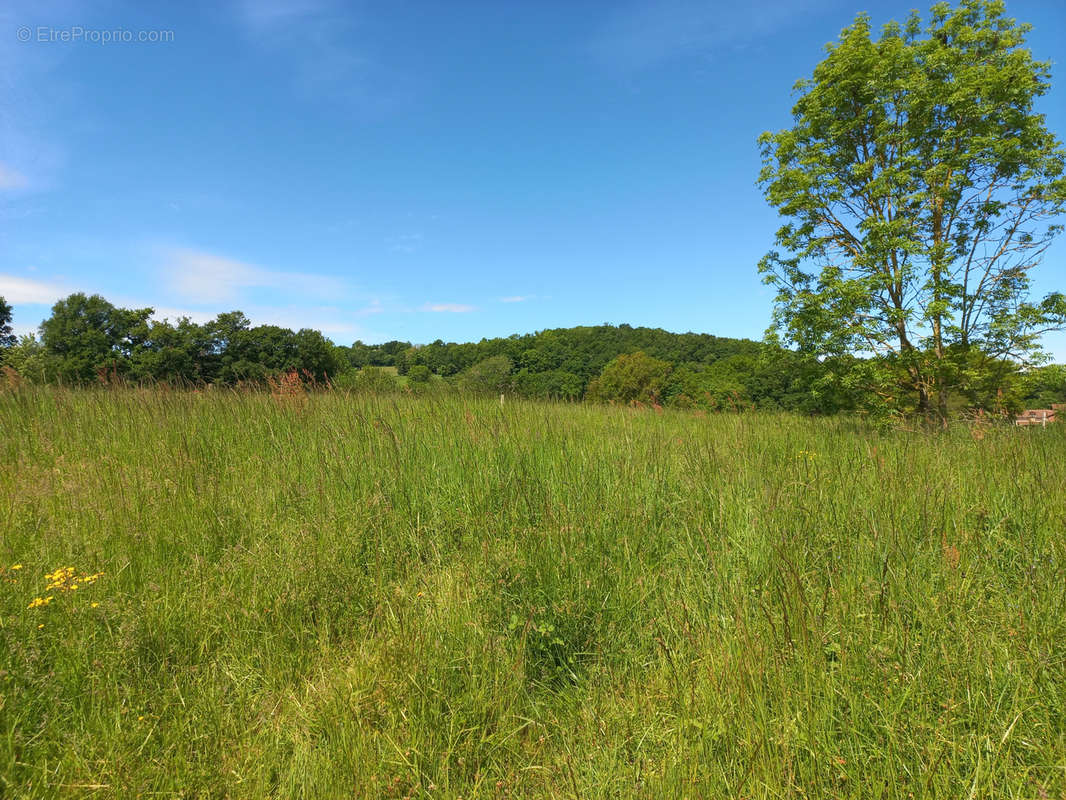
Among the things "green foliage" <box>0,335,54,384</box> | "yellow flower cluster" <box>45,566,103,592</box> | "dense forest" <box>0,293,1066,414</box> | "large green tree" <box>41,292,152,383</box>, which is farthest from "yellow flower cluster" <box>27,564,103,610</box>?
"large green tree" <box>41,292,152,383</box>

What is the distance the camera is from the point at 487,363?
229ft

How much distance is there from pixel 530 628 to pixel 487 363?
6833cm

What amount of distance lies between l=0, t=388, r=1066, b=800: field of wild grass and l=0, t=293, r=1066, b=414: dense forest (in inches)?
137

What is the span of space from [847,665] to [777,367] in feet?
30.8

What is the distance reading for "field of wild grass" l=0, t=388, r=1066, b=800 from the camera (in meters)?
1.60

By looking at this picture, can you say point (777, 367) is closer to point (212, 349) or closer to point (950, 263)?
point (950, 263)

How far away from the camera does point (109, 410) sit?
220 inches

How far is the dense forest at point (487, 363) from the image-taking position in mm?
7816

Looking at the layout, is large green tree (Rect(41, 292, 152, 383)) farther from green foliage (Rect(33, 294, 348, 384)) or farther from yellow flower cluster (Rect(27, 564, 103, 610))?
yellow flower cluster (Rect(27, 564, 103, 610))

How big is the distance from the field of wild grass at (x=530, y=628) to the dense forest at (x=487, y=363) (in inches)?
137

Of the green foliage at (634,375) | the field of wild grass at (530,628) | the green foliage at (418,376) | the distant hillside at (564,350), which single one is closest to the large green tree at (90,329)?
the distant hillside at (564,350)

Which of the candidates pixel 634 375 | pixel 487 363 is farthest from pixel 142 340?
pixel 634 375

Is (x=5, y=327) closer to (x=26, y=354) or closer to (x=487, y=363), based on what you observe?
(x=26, y=354)

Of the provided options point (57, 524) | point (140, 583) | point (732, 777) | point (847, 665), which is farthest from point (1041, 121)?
point (57, 524)
